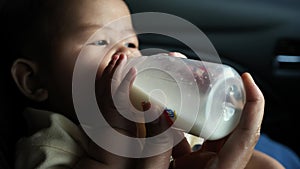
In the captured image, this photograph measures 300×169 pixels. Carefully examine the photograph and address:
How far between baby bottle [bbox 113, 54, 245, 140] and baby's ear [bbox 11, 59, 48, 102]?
0.37 metres

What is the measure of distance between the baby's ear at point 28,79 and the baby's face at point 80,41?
0.03 meters

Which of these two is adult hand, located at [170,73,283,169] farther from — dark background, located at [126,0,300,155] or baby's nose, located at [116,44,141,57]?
dark background, located at [126,0,300,155]

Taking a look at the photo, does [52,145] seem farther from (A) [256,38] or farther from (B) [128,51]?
(A) [256,38]

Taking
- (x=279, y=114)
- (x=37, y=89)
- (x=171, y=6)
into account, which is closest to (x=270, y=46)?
(x=279, y=114)

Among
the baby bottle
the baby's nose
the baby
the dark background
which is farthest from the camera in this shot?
the dark background

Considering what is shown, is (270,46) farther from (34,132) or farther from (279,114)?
(34,132)

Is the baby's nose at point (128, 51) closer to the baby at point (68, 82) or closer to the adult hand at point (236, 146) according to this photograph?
the baby at point (68, 82)

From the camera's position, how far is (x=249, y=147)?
922mm

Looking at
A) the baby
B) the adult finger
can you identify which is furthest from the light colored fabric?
the adult finger

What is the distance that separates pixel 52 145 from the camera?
105 cm

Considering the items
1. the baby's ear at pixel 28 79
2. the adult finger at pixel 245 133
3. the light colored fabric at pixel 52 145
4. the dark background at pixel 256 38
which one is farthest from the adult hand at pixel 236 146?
the dark background at pixel 256 38

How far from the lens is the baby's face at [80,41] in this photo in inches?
45.9

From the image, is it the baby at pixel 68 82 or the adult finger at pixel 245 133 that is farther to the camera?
the baby at pixel 68 82

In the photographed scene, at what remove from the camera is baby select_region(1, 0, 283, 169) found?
990 mm
